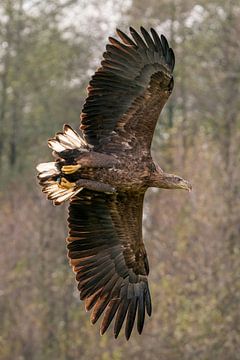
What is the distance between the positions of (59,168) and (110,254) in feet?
4.19

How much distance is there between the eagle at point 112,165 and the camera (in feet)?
40.4

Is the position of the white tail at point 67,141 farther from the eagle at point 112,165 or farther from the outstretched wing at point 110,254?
the outstretched wing at point 110,254

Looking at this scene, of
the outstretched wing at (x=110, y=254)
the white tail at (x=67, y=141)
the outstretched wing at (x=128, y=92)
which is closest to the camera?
the outstretched wing at (x=128, y=92)

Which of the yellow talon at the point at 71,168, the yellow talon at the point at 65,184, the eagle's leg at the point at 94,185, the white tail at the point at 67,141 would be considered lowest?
the eagle's leg at the point at 94,185

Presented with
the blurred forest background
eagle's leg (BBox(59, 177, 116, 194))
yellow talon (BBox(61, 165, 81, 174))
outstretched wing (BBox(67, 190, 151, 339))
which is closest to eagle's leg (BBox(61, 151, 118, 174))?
yellow talon (BBox(61, 165, 81, 174))

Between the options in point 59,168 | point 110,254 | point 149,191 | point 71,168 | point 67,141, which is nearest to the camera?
point 71,168

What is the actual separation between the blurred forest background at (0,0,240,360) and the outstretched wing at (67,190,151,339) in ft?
37.2

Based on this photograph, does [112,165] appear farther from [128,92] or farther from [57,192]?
[128,92]

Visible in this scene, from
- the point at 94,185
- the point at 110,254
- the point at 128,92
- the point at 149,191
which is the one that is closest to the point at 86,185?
the point at 94,185

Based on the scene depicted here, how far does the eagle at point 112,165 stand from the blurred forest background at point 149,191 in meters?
11.6

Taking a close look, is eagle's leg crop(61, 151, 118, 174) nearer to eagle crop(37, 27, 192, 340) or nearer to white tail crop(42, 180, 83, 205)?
eagle crop(37, 27, 192, 340)

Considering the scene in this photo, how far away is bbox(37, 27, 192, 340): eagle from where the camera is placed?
12.3 meters

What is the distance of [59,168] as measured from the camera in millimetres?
12383

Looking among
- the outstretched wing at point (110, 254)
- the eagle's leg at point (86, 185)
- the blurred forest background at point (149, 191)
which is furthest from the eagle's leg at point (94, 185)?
the blurred forest background at point (149, 191)
